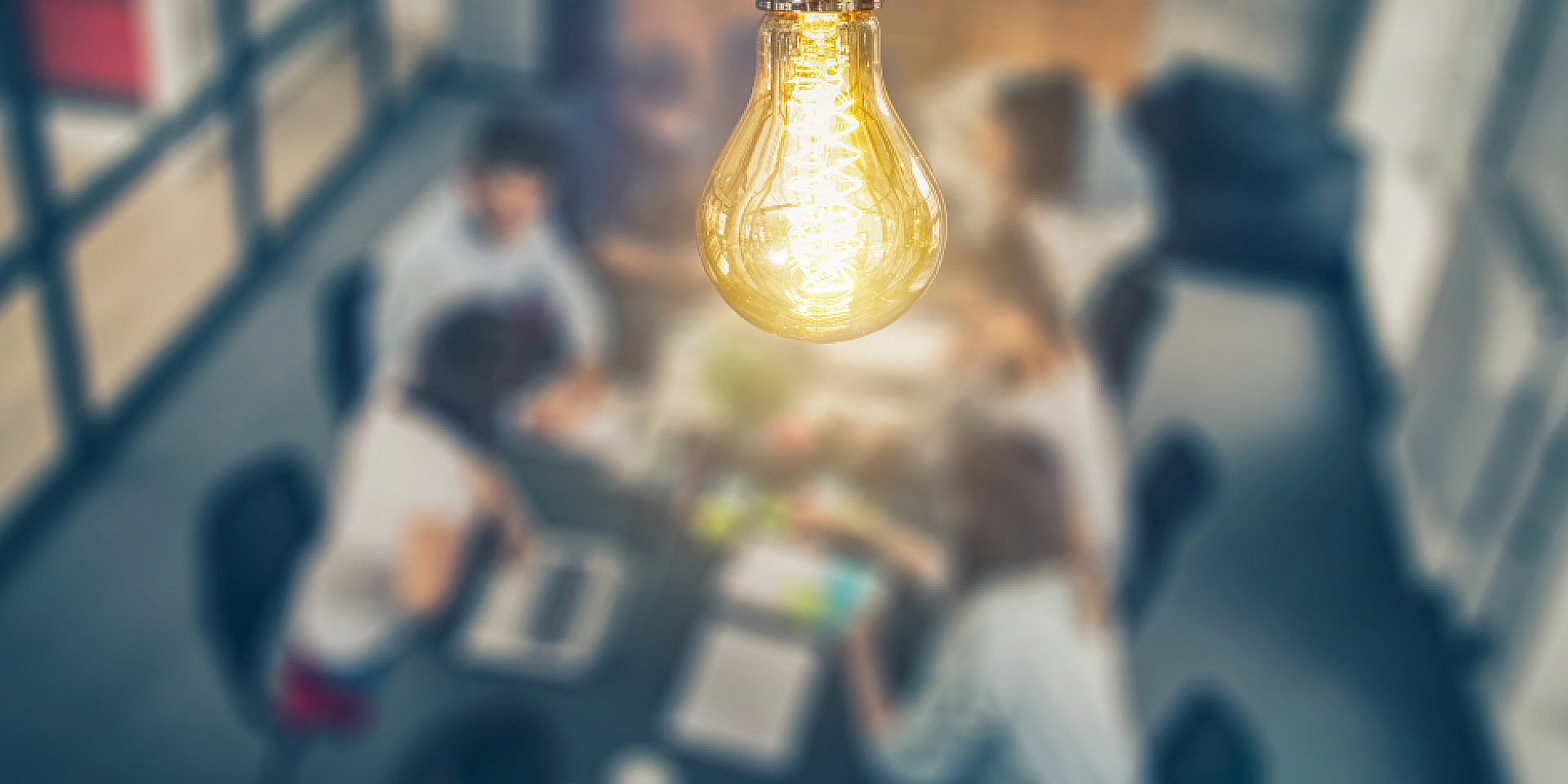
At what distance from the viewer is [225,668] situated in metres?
3.10

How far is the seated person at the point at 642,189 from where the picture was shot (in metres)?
4.37

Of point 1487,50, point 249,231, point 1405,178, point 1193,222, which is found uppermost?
point 1487,50

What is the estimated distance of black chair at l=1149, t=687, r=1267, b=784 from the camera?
2779 mm

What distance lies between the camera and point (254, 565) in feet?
10.3

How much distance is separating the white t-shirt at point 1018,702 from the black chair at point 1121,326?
5.61ft

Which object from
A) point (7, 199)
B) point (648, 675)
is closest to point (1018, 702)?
point (648, 675)

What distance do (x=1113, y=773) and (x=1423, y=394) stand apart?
285cm

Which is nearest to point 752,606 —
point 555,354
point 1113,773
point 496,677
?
point 496,677

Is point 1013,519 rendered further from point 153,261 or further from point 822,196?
point 153,261

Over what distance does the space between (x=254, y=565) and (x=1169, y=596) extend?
3.13m

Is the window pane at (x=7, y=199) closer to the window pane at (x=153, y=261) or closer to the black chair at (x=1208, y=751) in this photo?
the window pane at (x=153, y=261)

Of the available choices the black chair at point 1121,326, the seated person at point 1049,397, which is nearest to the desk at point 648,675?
the seated person at point 1049,397

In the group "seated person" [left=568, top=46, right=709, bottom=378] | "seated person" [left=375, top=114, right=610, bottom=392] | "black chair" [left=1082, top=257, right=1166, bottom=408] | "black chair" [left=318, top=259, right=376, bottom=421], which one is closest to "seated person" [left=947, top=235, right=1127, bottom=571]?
"black chair" [left=1082, top=257, right=1166, bottom=408]

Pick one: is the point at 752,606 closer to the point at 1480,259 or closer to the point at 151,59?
the point at 1480,259
